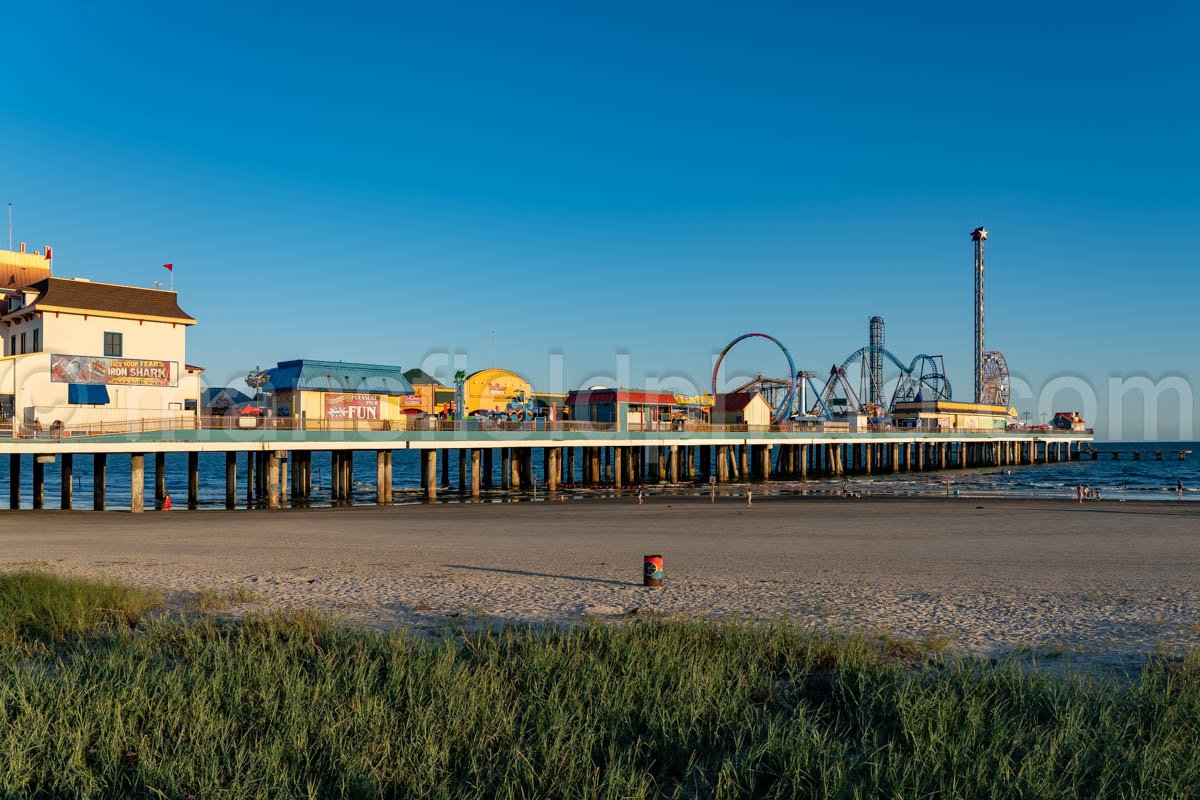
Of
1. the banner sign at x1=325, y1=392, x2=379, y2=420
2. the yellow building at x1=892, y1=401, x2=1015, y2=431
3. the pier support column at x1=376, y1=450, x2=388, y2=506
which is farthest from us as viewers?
the yellow building at x1=892, y1=401, x2=1015, y2=431

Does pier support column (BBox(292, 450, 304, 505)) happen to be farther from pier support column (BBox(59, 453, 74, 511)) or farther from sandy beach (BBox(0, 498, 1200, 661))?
sandy beach (BBox(0, 498, 1200, 661))

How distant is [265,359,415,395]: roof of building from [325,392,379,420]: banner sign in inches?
14.3

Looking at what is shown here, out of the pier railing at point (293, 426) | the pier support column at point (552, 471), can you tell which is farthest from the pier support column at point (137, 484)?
the pier support column at point (552, 471)

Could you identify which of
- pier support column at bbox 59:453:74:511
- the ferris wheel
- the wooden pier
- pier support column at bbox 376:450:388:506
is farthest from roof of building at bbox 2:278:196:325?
the ferris wheel

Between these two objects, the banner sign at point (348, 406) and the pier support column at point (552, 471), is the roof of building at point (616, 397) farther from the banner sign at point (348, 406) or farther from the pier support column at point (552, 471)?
the banner sign at point (348, 406)

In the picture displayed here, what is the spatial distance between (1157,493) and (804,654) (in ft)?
176

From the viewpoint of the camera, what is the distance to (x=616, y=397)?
208 ft

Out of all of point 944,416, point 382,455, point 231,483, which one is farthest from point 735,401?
point 231,483

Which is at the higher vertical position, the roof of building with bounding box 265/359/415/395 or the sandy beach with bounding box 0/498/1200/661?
the roof of building with bounding box 265/359/415/395

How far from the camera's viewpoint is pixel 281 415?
45.4 m

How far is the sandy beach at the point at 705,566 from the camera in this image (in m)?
12.1

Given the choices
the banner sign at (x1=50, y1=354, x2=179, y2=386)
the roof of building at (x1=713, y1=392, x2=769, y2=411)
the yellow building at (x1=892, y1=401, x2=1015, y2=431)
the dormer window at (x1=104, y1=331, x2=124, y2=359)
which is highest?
the dormer window at (x1=104, y1=331, x2=124, y2=359)

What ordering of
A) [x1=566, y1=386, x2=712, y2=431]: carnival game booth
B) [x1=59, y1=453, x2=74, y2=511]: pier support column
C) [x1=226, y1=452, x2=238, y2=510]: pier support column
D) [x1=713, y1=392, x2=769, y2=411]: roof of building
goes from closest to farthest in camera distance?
[x1=59, y1=453, x2=74, y2=511]: pier support column, [x1=226, y1=452, x2=238, y2=510]: pier support column, [x1=566, y1=386, x2=712, y2=431]: carnival game booth, [x1=713, y1=392, x2=769, y2=411]: roof of building

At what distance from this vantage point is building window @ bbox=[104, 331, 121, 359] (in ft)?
121
